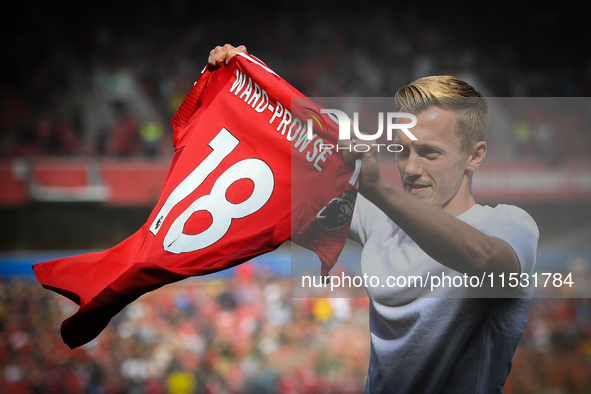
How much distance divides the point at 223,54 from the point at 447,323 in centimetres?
158

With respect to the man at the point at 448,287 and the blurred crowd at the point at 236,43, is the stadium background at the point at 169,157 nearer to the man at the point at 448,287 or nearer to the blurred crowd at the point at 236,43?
the blurred crowd at the point at 236,43

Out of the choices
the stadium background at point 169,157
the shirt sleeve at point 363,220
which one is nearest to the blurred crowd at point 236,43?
the stadium background at point 169,157

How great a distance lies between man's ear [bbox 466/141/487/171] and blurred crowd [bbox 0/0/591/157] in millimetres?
7557

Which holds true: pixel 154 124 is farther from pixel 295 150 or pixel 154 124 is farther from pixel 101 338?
pixel 295 150

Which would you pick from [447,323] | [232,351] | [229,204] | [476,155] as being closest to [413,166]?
[476,155]

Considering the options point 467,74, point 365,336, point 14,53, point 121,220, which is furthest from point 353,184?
point 14,53

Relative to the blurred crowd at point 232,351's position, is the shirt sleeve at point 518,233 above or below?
above

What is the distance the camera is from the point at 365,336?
6.48 m

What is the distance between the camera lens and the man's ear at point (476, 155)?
1.81 metres

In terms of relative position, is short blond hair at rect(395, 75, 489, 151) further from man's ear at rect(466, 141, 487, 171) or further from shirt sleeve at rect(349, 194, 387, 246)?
shirt sleeve at rect(349, 194, 387, 246)

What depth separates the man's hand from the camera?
2338 millimetres

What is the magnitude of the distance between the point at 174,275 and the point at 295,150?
28.4 inches

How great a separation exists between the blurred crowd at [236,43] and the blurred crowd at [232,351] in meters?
3.24

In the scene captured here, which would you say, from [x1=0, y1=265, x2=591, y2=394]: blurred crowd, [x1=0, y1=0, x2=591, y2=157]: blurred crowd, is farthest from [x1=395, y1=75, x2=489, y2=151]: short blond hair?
[x1=0, y1=0, x2=591, y2=157]: blurred crowd
